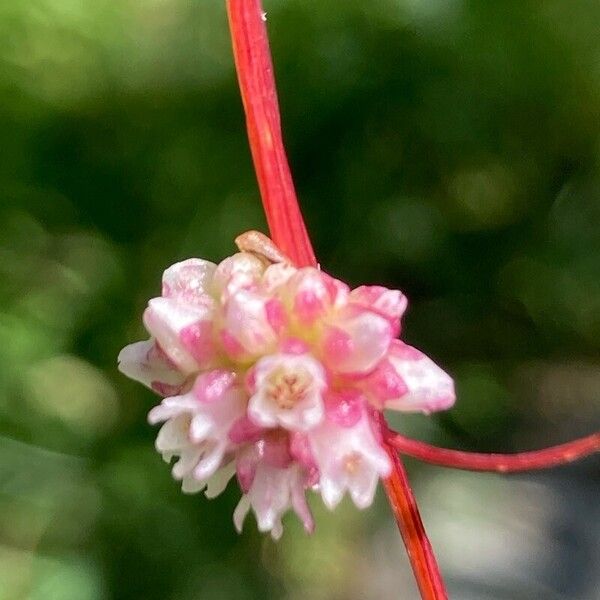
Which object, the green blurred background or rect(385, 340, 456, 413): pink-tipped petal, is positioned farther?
the green blurred background

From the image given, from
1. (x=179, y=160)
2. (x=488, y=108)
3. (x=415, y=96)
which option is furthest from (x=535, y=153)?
(x=179, y=160)

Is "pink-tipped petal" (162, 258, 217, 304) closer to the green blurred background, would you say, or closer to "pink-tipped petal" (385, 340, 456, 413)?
"pink-tipped petal" (385, 340, 456, 413)

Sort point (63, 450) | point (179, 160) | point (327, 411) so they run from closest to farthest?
point (327, 411)
point (63, 450)
point (179, 160)

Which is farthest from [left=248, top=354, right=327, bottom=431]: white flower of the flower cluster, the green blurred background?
the green blurred background

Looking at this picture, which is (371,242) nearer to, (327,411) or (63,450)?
(63,450)

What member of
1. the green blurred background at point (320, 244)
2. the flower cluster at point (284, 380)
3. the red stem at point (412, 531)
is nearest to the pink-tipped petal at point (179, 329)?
the flower cluster at point (284, 380)

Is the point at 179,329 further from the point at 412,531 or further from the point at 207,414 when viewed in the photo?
the point at 412,531

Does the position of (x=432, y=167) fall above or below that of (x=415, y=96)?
below
